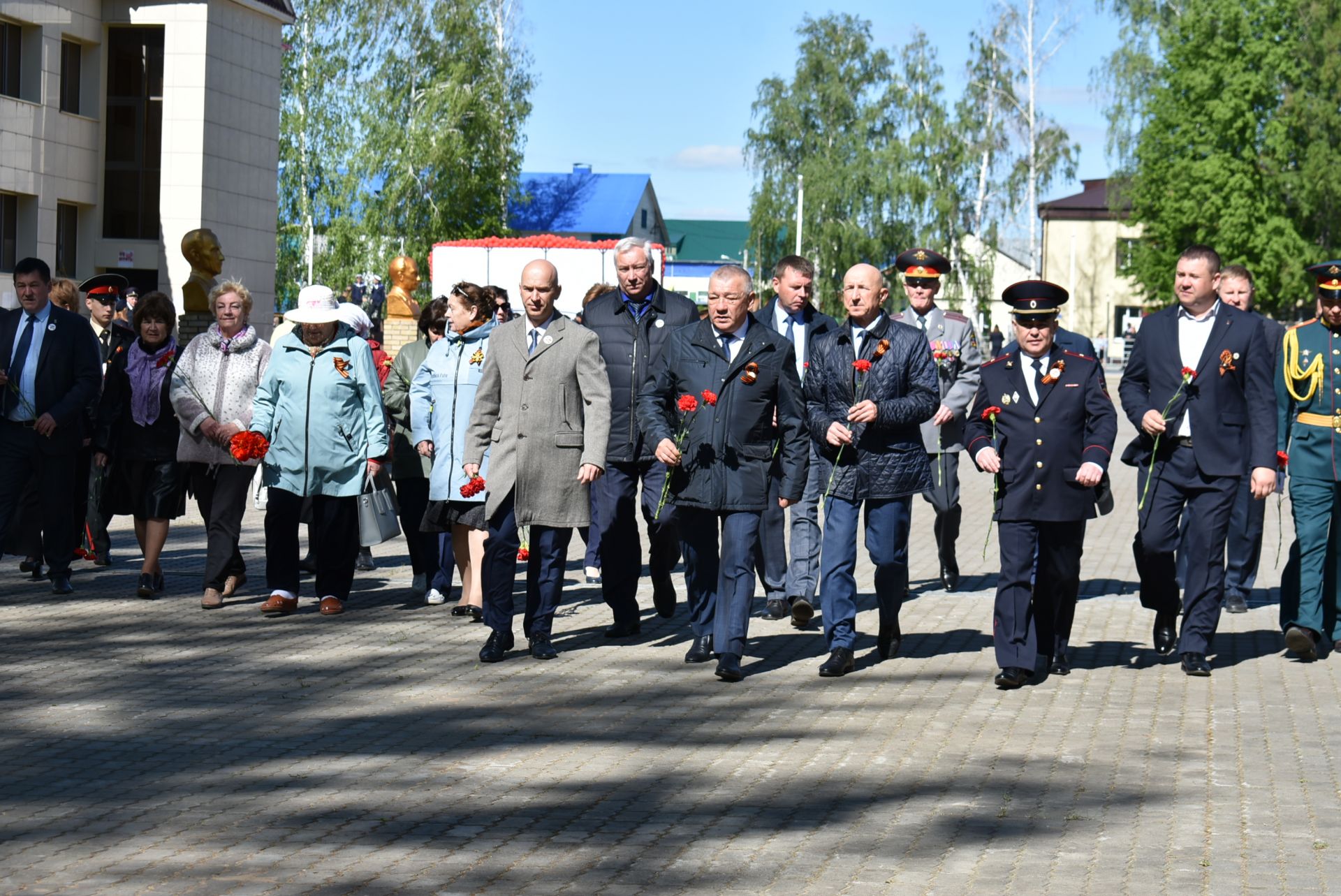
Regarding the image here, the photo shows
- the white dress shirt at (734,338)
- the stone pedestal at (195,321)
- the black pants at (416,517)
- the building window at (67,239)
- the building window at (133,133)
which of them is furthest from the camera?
the building window at (133,133)

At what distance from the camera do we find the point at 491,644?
29.6ft

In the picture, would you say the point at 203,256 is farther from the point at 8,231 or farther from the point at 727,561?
the point at 8,231

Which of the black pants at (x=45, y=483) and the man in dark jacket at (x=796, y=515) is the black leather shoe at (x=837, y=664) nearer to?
the man in dark jacket at (x=796, y=515)

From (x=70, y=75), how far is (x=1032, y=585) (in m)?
34.7

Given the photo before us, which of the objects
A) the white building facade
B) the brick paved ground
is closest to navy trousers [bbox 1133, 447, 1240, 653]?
the brick paved ground

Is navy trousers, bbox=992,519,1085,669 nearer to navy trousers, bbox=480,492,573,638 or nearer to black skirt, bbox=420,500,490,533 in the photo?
navy trousers, bbox=480,492,573,638

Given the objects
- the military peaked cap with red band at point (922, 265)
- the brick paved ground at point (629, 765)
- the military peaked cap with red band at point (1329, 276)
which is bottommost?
the brick paved ground at point (629, 765)

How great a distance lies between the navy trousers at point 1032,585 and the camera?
852cm

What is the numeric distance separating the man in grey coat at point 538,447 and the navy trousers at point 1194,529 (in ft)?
8.96

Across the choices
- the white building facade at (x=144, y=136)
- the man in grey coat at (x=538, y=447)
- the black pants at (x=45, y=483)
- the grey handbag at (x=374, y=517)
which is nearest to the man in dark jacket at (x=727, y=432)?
the man in grey coat at (x=538, y=447)

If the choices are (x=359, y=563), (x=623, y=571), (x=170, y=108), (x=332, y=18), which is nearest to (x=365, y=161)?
(x=332, y=18)

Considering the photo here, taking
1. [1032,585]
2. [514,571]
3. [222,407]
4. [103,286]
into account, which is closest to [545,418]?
[514,571]

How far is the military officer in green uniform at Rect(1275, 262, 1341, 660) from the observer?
30.8 ft

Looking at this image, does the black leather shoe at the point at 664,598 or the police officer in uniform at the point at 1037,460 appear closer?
the police officer in uniform at the point at 1037,460
